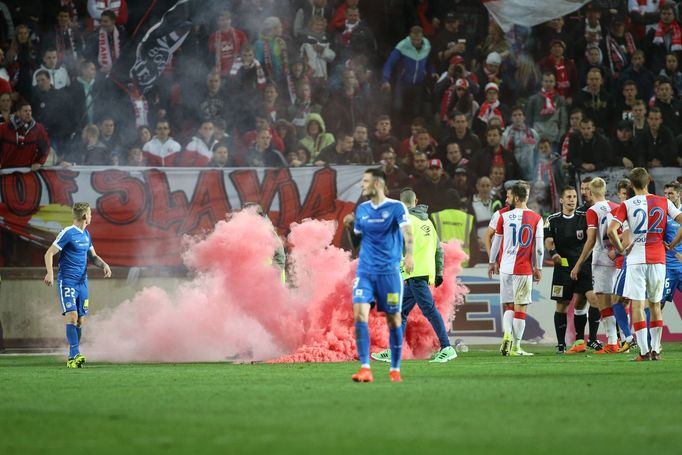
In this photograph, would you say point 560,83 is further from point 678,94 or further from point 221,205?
point 221,205

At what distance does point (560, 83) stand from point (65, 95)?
34.6 feet

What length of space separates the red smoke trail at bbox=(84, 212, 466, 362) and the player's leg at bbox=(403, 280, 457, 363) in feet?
4.21

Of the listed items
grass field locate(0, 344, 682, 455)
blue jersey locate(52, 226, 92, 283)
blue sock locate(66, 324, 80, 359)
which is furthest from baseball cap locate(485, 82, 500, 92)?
blue sock locate(66, 324, 80, 359)

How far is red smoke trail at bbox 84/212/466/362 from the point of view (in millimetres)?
15266

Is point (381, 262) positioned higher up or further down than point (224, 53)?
further down

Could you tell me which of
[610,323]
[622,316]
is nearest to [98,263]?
[610,323]

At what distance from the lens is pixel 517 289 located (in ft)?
50.8

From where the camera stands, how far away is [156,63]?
22.0 metres

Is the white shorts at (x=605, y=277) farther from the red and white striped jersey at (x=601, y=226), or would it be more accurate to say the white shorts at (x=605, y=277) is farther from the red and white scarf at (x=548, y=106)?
the red and white scarf at (x=548, y=106)

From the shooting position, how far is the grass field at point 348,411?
612cm

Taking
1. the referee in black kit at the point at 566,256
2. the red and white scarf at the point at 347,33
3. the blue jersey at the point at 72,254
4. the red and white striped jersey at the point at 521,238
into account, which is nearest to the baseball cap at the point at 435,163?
the red and white scarf at the point at 347,33

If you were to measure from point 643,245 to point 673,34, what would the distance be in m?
12.1

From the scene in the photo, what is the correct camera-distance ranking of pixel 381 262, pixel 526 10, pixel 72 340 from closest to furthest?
pixel 381 262 → pixel 72 340 → pixel 526 10

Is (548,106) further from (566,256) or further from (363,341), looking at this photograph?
(363,341)
